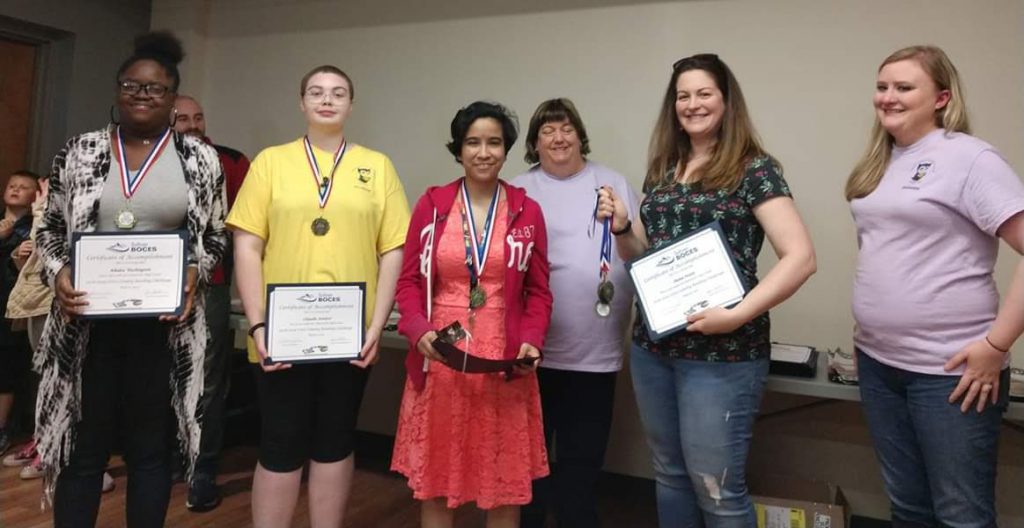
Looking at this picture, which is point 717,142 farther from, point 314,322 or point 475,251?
point 314,322

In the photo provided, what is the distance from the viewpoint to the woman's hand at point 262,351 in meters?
1.71

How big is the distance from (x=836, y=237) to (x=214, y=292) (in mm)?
2663

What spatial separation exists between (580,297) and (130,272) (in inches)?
50.5

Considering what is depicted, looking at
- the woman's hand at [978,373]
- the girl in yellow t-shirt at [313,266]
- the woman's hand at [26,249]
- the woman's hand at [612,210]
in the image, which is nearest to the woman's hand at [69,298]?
the girl in yellow t-shirt at [313,266]

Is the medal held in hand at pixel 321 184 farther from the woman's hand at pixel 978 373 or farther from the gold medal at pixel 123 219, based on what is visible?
the woman's hand at pixel 978 373

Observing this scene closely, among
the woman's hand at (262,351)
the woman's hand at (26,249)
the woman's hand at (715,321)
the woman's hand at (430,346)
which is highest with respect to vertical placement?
the woman's hand at (715,321)

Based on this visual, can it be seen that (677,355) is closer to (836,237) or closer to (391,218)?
(391,218)

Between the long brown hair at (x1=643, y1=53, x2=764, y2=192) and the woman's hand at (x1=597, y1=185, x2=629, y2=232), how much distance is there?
0.31 ft

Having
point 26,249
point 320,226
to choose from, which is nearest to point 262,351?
point 320,226

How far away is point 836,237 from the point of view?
2617 millimetres

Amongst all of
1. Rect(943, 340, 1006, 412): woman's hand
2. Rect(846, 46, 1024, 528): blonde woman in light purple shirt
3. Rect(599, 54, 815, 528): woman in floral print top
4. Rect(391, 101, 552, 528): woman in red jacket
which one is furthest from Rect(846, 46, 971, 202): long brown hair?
Rect(391, 101, 552, 528): woman in red jacket

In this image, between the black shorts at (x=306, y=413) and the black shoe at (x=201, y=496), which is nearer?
the black shorts at (x=306, y=413)

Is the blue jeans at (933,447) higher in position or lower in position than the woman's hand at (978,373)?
lower

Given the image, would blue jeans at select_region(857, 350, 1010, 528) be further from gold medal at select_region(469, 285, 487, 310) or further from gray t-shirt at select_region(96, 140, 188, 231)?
gray t-shirt at select_region(96, 140, 188, 231)
